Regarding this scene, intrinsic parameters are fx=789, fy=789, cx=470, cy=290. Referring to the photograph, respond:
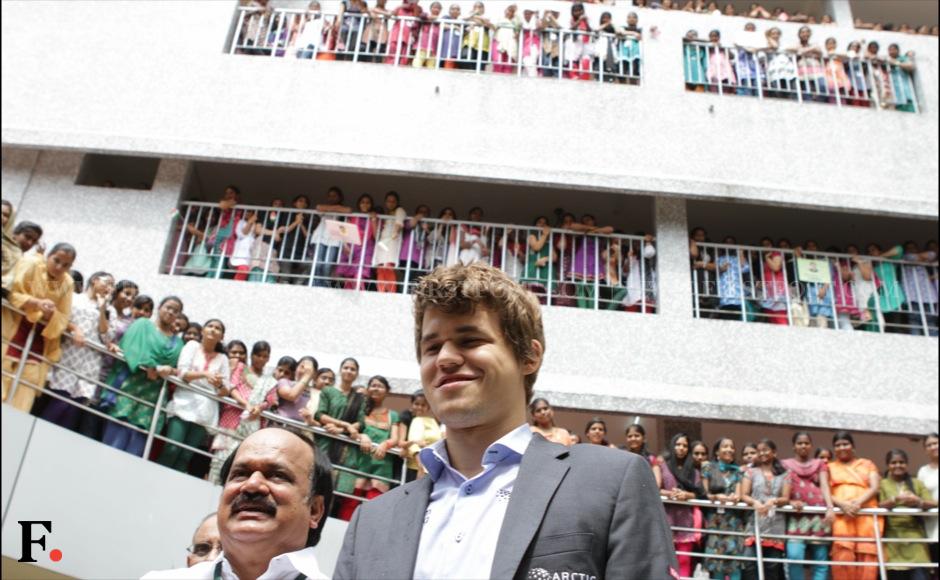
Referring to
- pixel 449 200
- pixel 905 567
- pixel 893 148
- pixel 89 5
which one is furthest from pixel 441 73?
pixel 905 567

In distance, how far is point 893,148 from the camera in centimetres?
934

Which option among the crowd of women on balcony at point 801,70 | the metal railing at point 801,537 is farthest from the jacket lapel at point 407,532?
the crowd of women on balcony at point 801,70

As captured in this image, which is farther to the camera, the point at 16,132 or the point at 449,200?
the point at 449,200

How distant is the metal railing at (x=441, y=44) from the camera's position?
9500mm

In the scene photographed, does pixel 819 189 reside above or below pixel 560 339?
above

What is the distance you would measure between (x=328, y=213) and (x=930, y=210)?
6776 millimetres

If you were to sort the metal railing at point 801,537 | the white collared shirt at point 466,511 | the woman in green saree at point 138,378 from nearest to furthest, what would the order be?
the white collared shirt at point 466,511 < the woman in green saree at point 138,378 < the metal railing at point 801,537

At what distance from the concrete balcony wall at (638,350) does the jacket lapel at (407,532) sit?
583cm

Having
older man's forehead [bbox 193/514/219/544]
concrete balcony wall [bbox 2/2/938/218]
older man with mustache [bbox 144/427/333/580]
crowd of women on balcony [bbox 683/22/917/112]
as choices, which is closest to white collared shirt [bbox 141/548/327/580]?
older man with mustache [bbox 144/427/333/580]

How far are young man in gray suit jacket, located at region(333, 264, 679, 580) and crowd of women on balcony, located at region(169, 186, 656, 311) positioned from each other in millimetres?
6478

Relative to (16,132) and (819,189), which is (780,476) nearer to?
(819,189)

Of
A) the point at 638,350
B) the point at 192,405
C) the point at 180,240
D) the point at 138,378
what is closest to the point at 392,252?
the point at 180,240

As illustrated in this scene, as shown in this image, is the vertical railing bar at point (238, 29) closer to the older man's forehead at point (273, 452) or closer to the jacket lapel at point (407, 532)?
the older man's forehead at point (273, 452)

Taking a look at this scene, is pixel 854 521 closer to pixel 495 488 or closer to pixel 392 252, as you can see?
pixel 392 252
